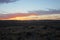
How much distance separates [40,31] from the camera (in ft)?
57.4

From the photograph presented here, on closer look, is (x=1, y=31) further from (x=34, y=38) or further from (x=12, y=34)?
(x=34, y=38)

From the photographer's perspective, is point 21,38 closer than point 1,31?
Yes

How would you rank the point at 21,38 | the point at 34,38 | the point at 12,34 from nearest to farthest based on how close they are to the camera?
the point at 34,38 < the point at 21,38 < the point at 12,34

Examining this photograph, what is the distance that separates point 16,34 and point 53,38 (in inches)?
215

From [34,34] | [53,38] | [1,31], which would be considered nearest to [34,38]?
[34,34]

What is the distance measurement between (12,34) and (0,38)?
1959 millimetres

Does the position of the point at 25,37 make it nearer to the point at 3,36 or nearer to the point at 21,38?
the point at 21,38

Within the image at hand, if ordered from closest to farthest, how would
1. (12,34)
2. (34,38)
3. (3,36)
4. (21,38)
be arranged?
(34,38)
(21,38)
(3,36)
(12,34)

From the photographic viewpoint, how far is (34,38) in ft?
45.6

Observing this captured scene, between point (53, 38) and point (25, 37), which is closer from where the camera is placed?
point (53, 38)

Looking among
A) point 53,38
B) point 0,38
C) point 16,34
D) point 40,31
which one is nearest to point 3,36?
point 0,38

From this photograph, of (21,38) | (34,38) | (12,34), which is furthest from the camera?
(12,34)

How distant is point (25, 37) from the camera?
52.3 ft

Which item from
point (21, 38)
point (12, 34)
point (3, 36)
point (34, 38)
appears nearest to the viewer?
point (34, 38)
